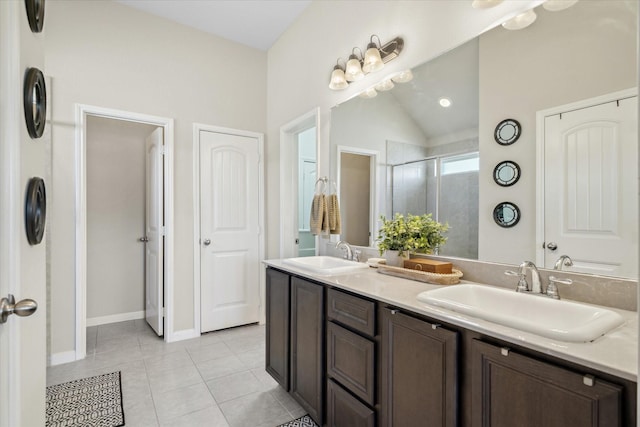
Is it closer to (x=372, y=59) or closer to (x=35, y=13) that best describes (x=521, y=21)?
(x=372, y=59)

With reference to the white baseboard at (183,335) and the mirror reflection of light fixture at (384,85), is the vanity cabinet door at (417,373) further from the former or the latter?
the white baseboard at (183,335)

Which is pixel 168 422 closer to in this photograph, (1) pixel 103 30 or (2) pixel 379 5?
(2) pixel 379 5

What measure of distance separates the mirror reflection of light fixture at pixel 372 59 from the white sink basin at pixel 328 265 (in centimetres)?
132

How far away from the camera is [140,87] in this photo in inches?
120

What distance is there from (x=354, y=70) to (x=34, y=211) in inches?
78.1

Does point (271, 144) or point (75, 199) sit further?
point (271, 144)

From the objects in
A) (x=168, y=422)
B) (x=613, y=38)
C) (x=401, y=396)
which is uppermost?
(x=613, y=38)

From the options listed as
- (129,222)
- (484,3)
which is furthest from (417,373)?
(129,222)

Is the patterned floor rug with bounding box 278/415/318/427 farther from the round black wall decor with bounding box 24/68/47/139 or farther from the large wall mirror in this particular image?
the round black wall decor with bounding box 24/68/47/139

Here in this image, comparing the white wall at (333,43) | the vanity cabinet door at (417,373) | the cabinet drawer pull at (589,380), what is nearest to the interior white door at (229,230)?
the white wall at (333,43)

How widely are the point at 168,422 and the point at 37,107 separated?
1.79 meters

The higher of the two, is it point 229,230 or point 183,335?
point 229,230

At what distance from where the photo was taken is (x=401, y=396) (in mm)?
1272

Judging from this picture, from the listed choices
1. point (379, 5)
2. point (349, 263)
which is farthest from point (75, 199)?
point (379, 5)
